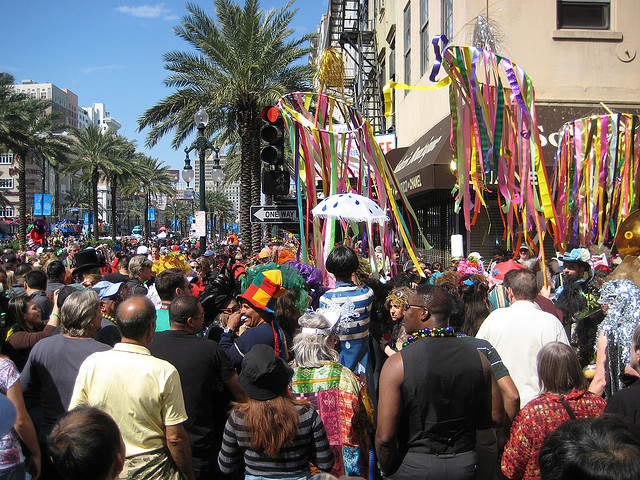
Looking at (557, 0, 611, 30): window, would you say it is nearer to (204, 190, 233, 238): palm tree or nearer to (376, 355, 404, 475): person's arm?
(376, 355, 404, 475): person's arm

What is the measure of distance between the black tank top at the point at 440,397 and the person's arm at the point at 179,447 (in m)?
1.16

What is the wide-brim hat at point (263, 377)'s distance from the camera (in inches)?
109

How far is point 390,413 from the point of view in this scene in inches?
115

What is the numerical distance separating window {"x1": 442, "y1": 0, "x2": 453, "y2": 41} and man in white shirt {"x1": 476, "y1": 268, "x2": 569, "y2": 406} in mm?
10905

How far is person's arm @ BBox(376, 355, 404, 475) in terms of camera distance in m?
2.94

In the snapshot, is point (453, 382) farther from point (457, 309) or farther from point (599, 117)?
point (599, 117)

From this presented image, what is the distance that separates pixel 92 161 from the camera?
37.4 metres

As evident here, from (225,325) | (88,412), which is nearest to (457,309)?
(225,325)

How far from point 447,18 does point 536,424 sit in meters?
13.1

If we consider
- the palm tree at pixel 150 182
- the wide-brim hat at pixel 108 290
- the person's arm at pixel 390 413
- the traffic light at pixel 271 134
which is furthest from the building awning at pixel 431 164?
the palm tree at pixel 150 182

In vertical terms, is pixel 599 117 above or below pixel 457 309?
above

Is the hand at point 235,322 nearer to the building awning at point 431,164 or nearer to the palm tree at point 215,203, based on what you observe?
the building awning at point 431,164

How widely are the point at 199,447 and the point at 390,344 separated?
80.0 inches

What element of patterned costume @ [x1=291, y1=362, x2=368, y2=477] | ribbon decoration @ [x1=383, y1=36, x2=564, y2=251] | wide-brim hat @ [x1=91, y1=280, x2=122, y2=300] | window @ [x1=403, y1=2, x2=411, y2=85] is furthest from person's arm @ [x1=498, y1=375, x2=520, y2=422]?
window @ [x1=403, y1=2, x2=411, y2=85]
